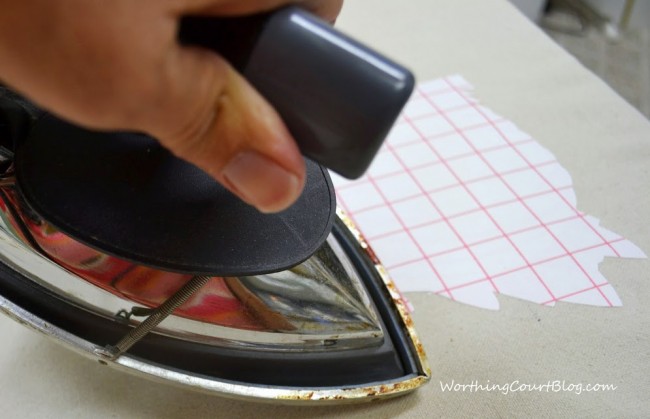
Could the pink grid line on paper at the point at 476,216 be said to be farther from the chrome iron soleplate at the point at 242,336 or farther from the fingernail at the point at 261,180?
the fingernail at the point at 261,180

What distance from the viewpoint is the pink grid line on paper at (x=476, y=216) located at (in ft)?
2.03

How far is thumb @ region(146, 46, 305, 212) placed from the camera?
0.27 metres

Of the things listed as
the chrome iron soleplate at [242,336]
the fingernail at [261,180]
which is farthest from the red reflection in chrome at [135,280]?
the fingernail at [261,180]

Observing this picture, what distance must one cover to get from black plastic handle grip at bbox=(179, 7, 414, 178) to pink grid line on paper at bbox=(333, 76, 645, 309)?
0.35m

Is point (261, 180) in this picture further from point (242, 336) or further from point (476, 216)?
point (476, 216)

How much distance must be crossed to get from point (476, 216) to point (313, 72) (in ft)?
1.40

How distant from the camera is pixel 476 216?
26.7 inches

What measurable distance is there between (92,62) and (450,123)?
0.59m

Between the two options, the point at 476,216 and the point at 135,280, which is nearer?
the point at 135,280

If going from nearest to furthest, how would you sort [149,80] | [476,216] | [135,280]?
[149,80], [135,280], [476,216]

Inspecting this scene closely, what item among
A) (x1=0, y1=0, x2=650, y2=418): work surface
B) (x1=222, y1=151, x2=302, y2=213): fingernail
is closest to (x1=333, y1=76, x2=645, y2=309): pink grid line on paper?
(x1=0, y1=0, x2=650, y2=418): work surface

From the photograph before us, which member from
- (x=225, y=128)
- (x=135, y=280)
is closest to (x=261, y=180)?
(x=225, y=128)

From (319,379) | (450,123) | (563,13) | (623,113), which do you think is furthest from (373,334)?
(563,13)

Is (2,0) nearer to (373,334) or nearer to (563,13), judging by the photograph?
(373,334)
